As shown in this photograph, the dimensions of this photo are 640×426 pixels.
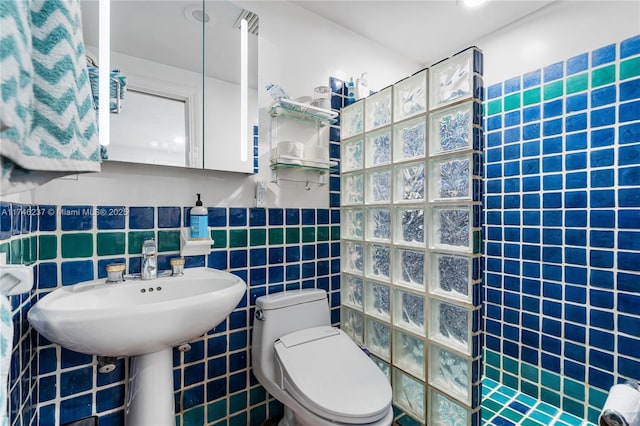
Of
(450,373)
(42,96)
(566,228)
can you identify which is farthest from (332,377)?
(566,228)

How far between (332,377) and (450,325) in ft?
1.69

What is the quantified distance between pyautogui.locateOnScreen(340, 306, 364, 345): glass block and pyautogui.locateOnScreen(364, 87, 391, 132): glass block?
3.33 feet

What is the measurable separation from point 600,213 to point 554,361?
83 cm

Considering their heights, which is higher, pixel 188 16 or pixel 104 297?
pixel 188 16

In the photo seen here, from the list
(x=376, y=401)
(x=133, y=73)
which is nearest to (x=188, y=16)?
(x=133, y=73)

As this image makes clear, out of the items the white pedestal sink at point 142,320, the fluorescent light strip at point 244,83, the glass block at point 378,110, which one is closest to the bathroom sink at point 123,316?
the white pedestal sink at point 142,320

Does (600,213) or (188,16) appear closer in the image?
(188,16)

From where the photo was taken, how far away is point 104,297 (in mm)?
1036

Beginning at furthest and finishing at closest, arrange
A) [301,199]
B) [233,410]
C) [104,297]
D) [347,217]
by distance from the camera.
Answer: [347,217], [301,199], [233,410], [104,297]

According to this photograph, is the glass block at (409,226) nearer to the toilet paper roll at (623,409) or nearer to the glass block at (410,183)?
the glass block at (410,183)

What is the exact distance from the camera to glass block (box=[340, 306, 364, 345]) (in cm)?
165

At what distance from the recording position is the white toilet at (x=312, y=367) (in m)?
1.04

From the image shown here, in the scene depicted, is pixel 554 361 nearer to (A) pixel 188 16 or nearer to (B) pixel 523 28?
(B) pixel 523 28

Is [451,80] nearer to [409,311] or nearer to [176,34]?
[409,311]
